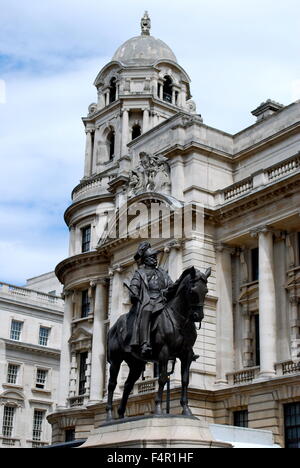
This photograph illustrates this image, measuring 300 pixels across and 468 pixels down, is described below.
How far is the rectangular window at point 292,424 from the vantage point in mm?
32622

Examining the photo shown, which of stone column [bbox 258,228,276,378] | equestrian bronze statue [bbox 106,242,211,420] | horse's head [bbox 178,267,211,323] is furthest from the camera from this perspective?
stone column [bbox 258,228,276,378]

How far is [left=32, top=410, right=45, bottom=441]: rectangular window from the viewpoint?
6270 cm

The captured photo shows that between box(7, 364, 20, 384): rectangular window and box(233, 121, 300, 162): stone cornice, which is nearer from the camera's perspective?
box(233, 121, 300, 162): stone cornice

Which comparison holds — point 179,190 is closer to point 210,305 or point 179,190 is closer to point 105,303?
point 210,305

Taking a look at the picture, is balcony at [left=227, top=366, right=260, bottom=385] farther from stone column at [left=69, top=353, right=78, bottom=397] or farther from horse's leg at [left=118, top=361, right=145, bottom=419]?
horse's leg at [left=118, top=361, right=145, bottom=419]

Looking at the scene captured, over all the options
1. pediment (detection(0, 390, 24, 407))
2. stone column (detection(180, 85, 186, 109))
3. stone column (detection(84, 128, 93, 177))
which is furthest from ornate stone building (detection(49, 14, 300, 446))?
pediment (detection(0, 390, 24, 407))

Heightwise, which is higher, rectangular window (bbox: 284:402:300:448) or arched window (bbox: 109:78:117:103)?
arched window (bbox: 109:78:117:103)

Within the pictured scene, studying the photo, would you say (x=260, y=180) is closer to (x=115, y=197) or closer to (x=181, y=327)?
(x=115, y=197)

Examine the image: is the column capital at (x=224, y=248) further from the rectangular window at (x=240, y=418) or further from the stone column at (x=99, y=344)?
the stone column at (x=99, y=344)

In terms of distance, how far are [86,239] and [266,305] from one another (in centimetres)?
1870

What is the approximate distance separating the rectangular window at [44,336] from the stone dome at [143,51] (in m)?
25.1

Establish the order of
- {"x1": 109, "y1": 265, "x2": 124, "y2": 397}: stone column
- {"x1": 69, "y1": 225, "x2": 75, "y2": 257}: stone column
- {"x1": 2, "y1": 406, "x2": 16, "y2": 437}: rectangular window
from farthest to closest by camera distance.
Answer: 1. {"x1": 2, "y1": 406, "x2": 16, "y2": 437}: rectangular window
2. {"x1": 69, "y1": 225, "x2": 75, "y2": 257}: stone column
3. {"x1": 109, "y1": 265, "x2": 124, "y2": 397}: stone column

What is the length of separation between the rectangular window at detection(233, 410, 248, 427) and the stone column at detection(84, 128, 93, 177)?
27667 millimetres
